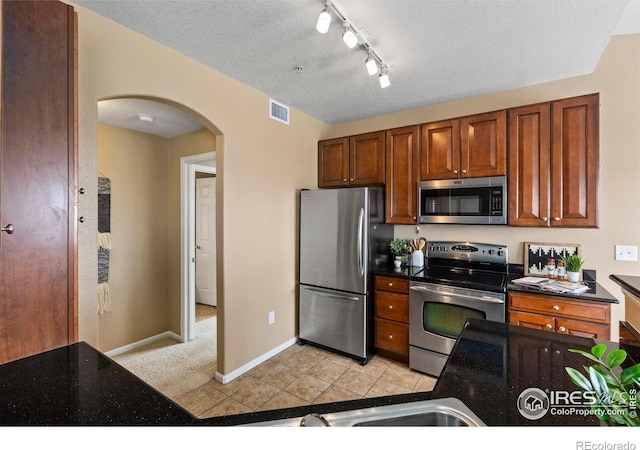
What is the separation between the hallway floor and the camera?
217 centimetres

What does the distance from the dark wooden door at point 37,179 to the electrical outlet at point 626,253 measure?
141 inches

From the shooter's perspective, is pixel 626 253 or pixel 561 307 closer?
pixel 561 307

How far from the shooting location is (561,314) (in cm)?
202

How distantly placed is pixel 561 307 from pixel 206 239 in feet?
14.5

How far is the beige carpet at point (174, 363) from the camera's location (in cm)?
242

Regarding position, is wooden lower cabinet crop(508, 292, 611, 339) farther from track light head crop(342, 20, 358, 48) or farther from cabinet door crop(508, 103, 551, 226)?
track light head crop(342, 20, 358, 48)

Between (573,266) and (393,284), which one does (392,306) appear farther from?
(573,266)

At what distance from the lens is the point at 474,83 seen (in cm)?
250

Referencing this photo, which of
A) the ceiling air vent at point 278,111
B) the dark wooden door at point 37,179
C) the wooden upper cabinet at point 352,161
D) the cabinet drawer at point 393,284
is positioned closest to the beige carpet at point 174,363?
the dark wooden door at point 37,179

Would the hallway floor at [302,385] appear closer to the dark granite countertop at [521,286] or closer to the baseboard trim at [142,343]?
the dark granite countertop at [521,286]

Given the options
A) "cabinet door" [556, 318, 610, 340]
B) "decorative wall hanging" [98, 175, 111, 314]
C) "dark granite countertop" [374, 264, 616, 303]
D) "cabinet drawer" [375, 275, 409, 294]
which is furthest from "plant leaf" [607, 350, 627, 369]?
"decorative wall hanging" [98, 175, 111, 314]

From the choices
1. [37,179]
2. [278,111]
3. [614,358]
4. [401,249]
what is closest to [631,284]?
[614,358]

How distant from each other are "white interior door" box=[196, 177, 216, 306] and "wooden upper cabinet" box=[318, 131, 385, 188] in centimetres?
204

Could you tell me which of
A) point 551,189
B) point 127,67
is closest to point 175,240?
point 127,67
